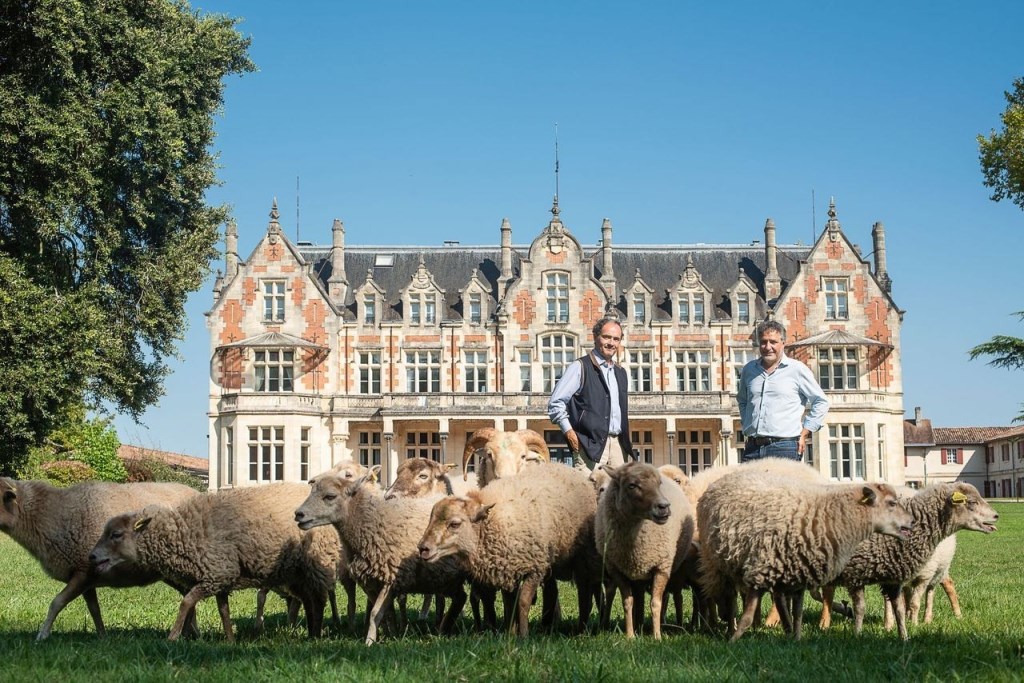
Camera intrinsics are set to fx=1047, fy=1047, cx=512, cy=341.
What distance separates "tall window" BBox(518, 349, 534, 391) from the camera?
43719mm

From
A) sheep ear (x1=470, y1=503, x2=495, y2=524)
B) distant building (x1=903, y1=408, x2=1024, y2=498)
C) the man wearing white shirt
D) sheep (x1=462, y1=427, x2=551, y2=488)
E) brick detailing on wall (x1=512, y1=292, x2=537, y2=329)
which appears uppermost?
brick detailing on wall (x1=512, y1=292, x2=537, y2=329)

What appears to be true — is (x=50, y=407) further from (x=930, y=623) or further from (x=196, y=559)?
(x=930, y=623)

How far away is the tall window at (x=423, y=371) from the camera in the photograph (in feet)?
144

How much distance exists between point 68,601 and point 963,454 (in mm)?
81821

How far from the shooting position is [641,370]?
144ft

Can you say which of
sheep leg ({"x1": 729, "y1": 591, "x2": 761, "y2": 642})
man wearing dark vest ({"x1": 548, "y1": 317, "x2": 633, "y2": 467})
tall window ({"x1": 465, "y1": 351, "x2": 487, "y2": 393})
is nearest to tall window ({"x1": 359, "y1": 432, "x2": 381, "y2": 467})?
tall window ({"x1": 465, "y1": 351, "x2": 487, "y2": 393})

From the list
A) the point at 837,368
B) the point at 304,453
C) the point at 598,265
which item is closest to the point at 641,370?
the point at 598,265

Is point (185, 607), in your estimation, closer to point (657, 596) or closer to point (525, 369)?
point (657, 596)

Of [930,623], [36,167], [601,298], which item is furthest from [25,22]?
[601,298]

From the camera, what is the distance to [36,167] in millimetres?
19625

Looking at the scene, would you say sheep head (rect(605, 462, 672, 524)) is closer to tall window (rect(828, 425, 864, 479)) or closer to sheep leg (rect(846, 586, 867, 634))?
sheep leg (rect(846, 586, 867, 634))

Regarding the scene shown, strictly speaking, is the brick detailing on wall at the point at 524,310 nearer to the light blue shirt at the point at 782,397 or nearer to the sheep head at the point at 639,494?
the light blue shirt at the point at 782,397

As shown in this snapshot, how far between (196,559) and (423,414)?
34.3 metres

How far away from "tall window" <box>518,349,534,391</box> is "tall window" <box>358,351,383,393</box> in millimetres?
5842
